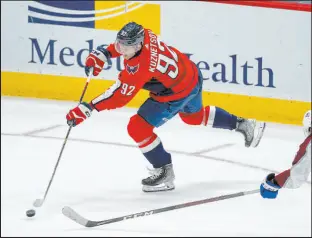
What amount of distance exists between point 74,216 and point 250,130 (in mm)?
1747

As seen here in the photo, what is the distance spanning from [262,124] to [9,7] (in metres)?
2.93

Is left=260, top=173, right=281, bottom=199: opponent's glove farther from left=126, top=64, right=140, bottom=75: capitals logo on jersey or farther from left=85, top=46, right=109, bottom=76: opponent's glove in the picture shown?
left=85, top=46, right=109, bottom=76: opponent's glove

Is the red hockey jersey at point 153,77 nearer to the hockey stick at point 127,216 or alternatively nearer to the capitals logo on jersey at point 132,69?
the capitals logo on jersey at point 132,69

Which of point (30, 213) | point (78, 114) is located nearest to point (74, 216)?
point (30, 213)

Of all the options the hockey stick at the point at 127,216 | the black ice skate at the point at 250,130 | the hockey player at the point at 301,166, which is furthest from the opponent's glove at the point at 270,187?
the black ice skate at the point at 250,130

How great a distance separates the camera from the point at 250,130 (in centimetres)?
738

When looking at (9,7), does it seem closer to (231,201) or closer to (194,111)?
(194,111)

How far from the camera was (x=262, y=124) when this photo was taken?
294 inches

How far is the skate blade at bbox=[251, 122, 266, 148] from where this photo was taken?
24.4 ft

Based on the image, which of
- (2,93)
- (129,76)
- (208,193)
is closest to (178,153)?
(208,193)

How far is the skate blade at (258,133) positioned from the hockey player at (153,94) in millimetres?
82

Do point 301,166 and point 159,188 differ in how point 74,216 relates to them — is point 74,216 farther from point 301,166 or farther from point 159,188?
point 301,166

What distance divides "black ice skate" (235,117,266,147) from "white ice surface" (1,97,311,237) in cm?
18

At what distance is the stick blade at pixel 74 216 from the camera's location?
6120mm
